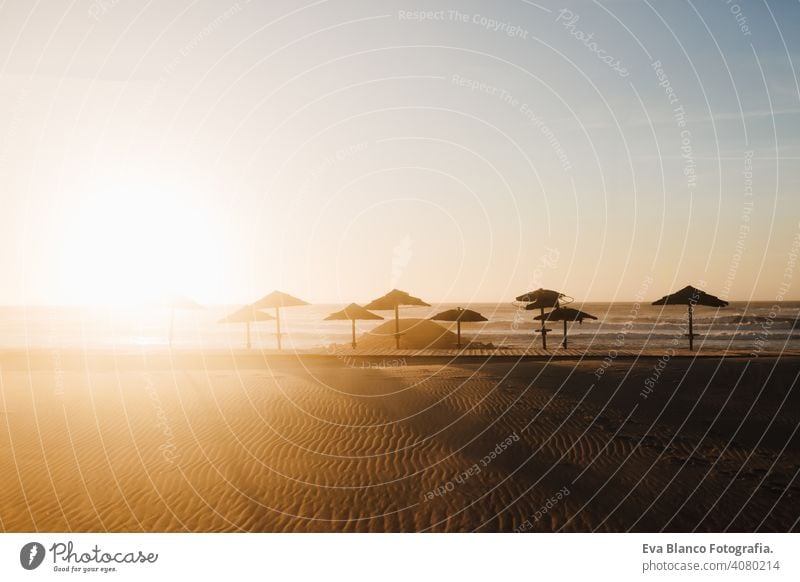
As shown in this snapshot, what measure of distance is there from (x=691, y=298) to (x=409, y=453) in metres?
23.9

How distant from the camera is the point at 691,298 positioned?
97.5 ft

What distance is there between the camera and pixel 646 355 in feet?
88.2

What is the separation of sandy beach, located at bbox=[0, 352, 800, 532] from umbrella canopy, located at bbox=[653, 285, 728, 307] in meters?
8.99

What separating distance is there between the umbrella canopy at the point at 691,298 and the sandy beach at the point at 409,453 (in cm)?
899

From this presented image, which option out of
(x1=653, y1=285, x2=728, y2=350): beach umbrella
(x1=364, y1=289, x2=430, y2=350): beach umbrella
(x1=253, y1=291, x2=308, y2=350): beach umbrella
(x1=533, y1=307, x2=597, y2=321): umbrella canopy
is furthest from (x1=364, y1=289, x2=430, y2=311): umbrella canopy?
(x1=653, y1=285, x2=728, y2=350): beach umbrella

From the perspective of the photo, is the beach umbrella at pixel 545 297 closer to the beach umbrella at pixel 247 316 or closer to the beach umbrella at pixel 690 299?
the beach umbrella at pixel 690 299

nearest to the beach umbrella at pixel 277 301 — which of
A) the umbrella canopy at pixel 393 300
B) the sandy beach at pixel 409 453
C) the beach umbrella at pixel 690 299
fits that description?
the umbrella canopy at pixel 393 300

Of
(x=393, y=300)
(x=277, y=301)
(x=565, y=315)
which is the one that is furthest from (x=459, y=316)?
(x=277, y=301)

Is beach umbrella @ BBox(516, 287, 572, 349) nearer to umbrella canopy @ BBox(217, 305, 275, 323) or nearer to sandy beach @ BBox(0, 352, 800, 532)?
sandy beach @ BBox(0, 352, 800, 532)

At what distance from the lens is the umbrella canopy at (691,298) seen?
29641mm

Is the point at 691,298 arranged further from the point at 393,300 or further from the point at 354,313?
the point at 354,313

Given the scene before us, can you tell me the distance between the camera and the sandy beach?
29.5 feet
